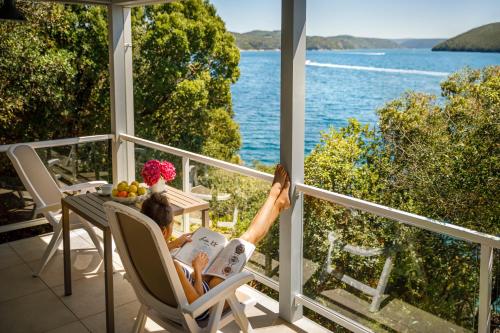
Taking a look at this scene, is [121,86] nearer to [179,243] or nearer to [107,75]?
[179,243]

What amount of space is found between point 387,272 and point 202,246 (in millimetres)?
1196

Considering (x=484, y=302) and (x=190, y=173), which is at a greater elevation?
(x=190, y=173)

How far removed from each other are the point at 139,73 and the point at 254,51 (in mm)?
16475

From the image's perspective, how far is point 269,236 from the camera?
404 cm

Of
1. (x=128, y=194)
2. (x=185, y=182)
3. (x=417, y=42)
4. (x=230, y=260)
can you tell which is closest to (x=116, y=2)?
(x=185, y=182)

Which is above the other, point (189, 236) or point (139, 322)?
point (189, 236)

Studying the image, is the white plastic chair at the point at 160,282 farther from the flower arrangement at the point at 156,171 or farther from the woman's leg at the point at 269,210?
the flower arrangement at the point at 156,171

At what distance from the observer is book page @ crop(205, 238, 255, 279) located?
3012 mm

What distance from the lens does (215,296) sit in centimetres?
A: 254

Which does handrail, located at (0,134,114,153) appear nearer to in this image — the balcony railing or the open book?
the balcony railing

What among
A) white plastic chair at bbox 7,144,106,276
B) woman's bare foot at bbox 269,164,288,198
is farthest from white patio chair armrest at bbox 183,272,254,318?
white plastic chair at bbox 7,144,106,276

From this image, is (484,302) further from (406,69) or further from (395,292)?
(406,69)

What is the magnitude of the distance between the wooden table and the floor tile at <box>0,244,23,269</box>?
3.33 feet

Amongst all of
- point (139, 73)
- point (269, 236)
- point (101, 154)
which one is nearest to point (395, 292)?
point (269, 236)
